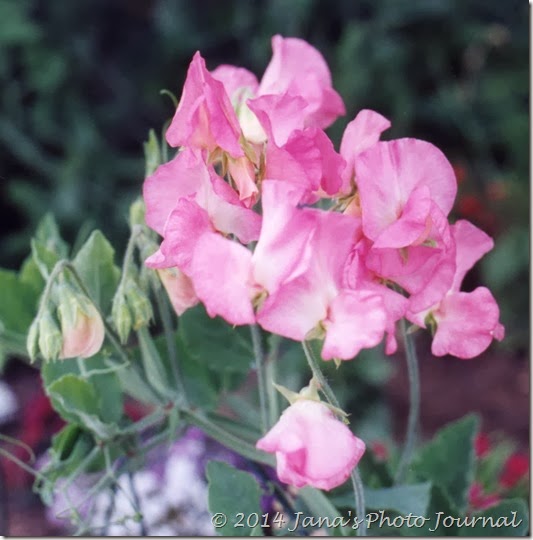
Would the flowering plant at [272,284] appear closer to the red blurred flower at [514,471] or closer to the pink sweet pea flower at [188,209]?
the pink sweet pea flower at [188,209]

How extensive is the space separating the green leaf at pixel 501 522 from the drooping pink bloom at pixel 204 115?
348mm

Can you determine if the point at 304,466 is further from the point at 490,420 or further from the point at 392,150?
the point at 490,420

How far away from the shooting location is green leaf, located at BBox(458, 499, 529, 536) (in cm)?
70

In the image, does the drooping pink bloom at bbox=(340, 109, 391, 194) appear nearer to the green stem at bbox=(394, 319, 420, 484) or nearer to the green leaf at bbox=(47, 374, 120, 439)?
the green stem at bbox=(394, 319, 420, 484)

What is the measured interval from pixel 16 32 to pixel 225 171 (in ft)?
6.55

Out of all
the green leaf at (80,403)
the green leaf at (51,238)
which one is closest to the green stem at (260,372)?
the green leaf at (80,403)

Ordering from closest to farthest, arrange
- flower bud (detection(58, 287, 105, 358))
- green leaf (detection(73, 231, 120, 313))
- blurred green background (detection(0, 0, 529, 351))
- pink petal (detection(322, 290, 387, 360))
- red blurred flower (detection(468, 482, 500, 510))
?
pink petal (detection(322, 290, 387, 360))
flower bud (detection(58, 287, 105, 358))
green leaf (detection(73, 231, 120, 313))
red blurred flower (detection(468, 482, 500, 510))
blurred green background (detection(0, 0, 529, 351))

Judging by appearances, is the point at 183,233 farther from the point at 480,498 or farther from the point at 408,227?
the point at 480,498

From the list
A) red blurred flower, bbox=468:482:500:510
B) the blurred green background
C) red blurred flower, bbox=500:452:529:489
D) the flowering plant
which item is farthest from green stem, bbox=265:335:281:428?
the blurred green background

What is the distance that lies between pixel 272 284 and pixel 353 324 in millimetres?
47

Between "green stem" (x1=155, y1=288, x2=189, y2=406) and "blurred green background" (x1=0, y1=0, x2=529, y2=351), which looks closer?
"green stem" (x1=155, y1=288, x2=189, y2=406)

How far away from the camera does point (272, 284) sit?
499 millimetres

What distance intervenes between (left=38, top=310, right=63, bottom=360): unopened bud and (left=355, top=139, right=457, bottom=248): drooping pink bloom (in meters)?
0.21

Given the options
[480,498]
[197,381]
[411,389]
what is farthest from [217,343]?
[480,498]
